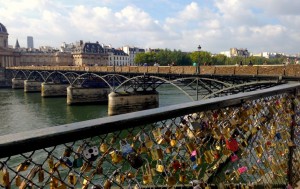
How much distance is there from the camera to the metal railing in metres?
1.33

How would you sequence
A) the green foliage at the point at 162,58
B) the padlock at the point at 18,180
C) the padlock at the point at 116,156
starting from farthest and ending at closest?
the green foliage at the point at 162,58 → the padlock at the point at 116,156 → the padlock at the point at 18,180

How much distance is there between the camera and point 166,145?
2.09 metres

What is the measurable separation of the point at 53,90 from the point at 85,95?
36.2ft

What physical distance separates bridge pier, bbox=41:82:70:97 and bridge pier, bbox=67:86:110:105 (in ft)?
32.7

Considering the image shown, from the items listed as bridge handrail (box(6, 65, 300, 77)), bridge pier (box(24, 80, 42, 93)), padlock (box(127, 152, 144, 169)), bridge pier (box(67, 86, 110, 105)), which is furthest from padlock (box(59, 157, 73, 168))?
bridge pier (box(24, 80, 42, 93))

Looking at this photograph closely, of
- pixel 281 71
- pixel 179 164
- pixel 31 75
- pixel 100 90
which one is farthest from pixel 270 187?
pixel 31 75

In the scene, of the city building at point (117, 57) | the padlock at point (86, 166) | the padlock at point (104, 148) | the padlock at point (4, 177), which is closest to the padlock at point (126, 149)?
the padlock at point (104, 148)

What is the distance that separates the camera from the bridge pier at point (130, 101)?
3247cm

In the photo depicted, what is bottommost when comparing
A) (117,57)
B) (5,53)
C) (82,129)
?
(82,129)

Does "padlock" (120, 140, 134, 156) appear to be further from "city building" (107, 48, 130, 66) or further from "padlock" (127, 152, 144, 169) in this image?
"city building" (107, 48, 130, 66)

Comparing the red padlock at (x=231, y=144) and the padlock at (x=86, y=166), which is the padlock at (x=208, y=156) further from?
the padlock at (x=86, y=166)

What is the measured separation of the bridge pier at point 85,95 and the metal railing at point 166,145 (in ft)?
128

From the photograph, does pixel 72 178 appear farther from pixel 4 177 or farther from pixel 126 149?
pixel 4 177

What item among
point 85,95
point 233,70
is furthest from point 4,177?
point 85,95
